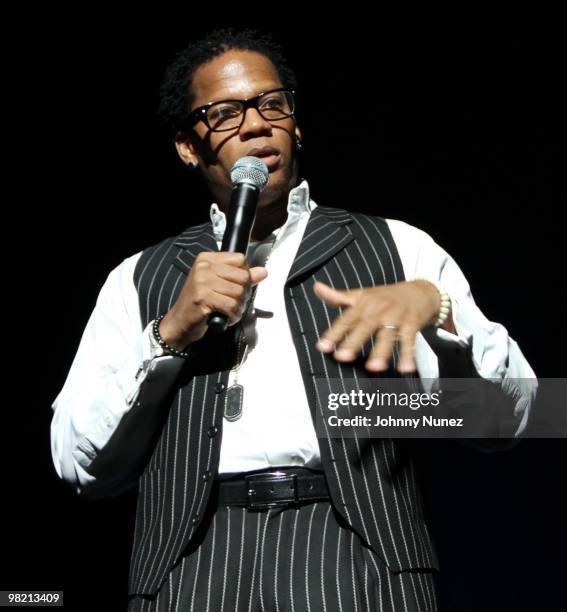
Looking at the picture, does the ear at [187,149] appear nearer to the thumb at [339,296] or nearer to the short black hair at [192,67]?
the short black hair at [192,67]

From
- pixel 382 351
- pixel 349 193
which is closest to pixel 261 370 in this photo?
pixel 382 351

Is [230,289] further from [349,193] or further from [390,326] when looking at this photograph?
[349,193]

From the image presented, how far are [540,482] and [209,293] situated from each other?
1.48 m

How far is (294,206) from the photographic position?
1.98 metres

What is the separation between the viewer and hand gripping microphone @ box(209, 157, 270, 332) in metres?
1.54

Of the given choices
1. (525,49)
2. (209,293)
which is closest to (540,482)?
(525,49)

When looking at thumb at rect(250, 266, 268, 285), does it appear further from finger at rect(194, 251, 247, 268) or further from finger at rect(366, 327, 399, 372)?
finger at rect(366, 327, 399, 372)

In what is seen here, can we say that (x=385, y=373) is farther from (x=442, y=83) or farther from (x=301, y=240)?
(x=442, y=83)

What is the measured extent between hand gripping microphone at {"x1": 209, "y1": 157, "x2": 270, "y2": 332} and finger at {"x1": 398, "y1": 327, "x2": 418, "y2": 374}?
28 centimetres

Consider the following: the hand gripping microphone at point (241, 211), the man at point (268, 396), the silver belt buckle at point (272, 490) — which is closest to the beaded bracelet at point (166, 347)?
the man at point (268, 396)

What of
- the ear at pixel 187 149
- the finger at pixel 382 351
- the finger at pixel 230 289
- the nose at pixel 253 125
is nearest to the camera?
the finger at pixel 382 351

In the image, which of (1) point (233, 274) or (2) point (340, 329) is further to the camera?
(1) point (233, 274)

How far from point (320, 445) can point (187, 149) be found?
85 cm

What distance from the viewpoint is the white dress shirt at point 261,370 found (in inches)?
63.9
